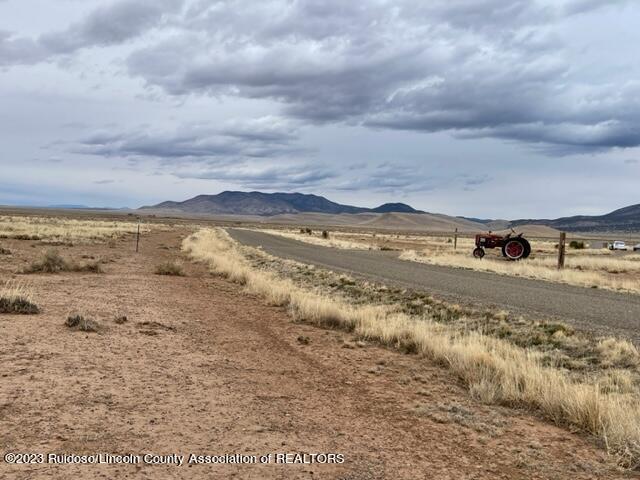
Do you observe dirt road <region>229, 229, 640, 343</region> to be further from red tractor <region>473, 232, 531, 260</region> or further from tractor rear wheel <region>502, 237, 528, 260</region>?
tractor rear wheel <region>502, 237, 528, 260</region>

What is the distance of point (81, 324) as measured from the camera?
34.3 ft

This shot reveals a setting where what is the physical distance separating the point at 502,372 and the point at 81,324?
23.9ft

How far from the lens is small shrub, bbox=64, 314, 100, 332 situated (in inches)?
408

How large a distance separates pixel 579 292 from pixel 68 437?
788 inches

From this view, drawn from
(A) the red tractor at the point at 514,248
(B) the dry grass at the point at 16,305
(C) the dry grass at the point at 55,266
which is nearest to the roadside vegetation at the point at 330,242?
(A) the red tractor at the point at 514,248

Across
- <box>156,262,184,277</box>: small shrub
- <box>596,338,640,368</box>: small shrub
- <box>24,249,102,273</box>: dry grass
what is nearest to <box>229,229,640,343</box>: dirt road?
<box>596,338,640,368</box>: small shrub

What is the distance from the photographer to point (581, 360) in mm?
10219

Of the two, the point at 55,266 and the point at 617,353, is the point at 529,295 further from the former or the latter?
the point at 55,266

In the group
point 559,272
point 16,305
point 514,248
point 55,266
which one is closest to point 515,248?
point 514,248

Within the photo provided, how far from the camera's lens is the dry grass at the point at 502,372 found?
257 inches

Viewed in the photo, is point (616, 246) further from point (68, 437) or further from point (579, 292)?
point (68, 437)

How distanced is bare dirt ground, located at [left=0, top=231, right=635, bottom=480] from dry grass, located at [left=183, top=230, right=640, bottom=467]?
11.2 inches

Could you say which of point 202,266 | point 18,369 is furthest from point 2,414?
point 202,266

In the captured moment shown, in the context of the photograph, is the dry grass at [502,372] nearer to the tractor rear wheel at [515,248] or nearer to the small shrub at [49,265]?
the small shrub at [49,265]
